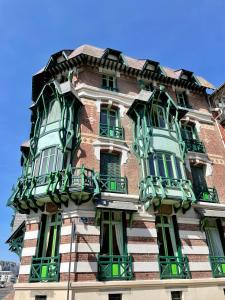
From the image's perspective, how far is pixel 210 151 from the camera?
53.2ft

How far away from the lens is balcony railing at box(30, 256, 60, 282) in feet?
32.0

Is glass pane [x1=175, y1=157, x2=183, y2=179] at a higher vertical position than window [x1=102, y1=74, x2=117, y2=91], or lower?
lower

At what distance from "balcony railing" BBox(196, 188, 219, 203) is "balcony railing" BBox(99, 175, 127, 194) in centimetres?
467

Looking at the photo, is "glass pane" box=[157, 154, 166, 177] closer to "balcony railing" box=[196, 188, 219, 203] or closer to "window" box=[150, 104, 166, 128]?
"window" box=[150, 104, 166, 128]

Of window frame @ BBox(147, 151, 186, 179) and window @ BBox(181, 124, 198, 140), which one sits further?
window @ BBox(181, 124, 198, 140)

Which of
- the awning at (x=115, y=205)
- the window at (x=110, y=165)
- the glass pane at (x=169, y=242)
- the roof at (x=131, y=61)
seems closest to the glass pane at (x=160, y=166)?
the window at (x=110, y=165)

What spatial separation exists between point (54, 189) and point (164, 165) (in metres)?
5.97

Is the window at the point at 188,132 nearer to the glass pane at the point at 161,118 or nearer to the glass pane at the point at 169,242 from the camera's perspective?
the glass pane at the point at 161,118

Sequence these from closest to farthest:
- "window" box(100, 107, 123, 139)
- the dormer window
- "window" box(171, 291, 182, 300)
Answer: "window" box(171, 291, 182, 300) → "window" box(100, 107, 123, 139) → the dormer window

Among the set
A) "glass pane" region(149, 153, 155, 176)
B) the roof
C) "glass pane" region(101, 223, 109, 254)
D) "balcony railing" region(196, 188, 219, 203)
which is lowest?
"glass pane" region(101, 223, 109, 254)

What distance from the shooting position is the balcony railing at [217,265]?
37.9ft

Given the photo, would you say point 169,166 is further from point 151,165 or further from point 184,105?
point 184,105

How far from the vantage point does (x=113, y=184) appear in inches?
483

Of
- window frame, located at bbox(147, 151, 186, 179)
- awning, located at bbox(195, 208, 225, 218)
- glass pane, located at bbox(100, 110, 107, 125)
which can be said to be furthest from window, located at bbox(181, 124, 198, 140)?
glass pane, located at bbox(100, 110, 107, 125)
